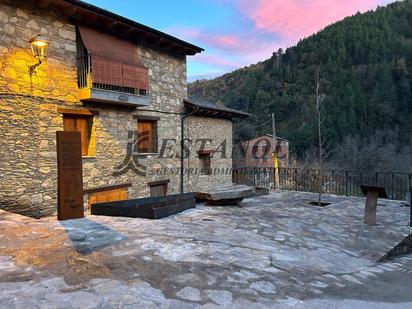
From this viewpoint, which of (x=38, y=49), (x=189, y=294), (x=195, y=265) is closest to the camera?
(x=189, y=294)

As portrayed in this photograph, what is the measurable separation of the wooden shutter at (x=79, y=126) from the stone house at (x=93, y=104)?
0.08ft

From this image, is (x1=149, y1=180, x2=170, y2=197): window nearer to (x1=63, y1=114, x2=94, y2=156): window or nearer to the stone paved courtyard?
(x1=63, y1=114, x2=94, y2=156): window

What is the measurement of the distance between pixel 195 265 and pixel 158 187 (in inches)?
286

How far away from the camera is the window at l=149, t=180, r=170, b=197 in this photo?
10.2 m

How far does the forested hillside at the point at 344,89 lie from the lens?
3484cm

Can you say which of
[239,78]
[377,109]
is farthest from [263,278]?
[239,78]

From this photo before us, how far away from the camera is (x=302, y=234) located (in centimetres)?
555

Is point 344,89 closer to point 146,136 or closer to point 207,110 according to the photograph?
point 207,110

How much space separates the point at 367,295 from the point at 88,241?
3372 millimetres

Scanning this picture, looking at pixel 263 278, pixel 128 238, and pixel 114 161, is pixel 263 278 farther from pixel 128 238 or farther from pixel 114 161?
pixel 114 161

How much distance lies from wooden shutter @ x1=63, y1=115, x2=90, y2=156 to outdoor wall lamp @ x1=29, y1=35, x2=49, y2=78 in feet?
4.59

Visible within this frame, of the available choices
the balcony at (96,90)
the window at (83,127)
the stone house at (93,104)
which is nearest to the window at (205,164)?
the stone house at (93,104)

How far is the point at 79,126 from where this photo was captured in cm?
809

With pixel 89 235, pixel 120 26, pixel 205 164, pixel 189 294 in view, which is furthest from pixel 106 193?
pixel 189 294
